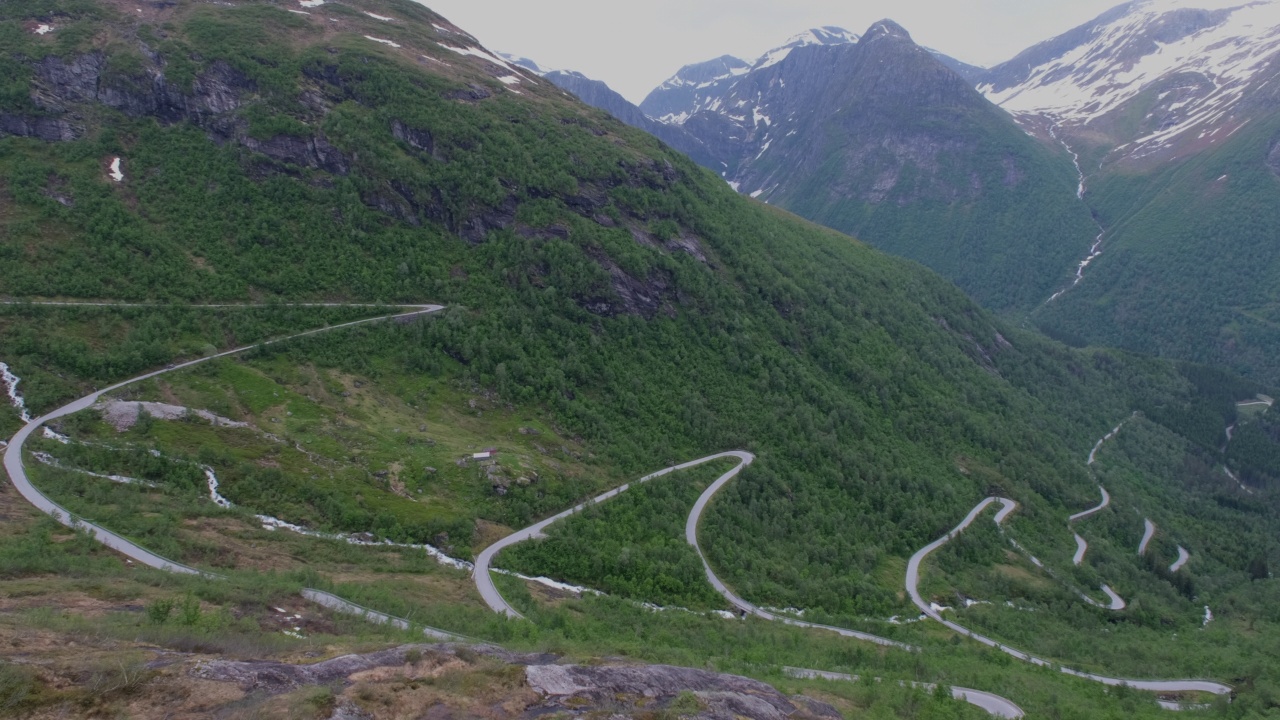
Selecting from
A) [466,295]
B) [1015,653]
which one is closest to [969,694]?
[1015,653]

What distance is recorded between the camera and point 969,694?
40625 millimetres

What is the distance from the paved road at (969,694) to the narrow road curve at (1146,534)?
239ft

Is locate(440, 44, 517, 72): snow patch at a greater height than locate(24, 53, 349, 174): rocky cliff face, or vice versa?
locate(440, 44, 517, 72): snow patch

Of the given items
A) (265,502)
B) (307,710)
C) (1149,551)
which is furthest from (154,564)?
(1149,551)

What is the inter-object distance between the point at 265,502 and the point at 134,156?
63.4 metres

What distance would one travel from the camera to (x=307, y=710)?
712 inches

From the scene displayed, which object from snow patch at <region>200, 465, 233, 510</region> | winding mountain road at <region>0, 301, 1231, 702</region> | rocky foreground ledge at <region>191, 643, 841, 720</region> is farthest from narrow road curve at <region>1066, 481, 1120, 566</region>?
snow patch at <region>200, 465, 233, 510</region>

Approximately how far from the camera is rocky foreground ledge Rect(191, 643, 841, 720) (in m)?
19.7

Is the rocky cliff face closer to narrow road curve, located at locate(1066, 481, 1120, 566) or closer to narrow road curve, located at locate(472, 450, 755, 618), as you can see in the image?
narrow road curve, located at locate(472, 450, 755, 618)

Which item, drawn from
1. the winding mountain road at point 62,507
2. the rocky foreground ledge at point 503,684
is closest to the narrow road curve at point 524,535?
the rocky foreground ledge at point 503,684

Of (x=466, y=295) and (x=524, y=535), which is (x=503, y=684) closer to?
(x=524, y=535)

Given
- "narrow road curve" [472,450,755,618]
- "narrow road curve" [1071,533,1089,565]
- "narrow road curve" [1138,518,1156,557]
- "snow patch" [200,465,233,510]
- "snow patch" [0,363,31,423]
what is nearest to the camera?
"narrow road curve" [472,450,755,618]

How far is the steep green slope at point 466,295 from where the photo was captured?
6247 cm

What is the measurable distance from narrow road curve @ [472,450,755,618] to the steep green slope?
1.78 meters
